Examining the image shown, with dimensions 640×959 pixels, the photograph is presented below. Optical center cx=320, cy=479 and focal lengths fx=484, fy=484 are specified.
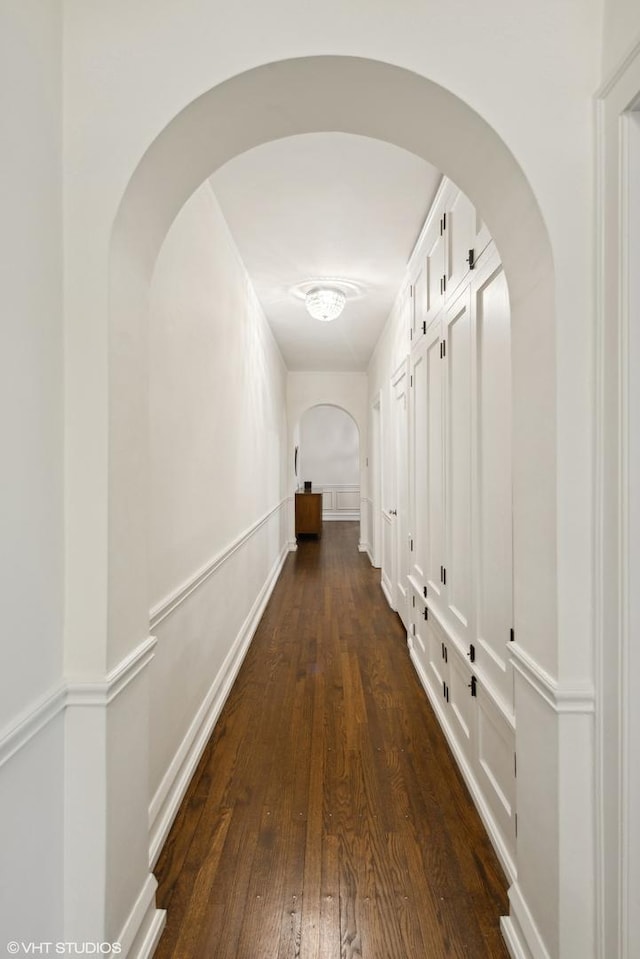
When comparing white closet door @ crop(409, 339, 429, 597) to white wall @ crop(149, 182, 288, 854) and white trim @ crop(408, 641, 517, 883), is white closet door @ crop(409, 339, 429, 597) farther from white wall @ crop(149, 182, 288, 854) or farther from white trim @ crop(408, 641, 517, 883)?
white wall @ crop(149, 182, 288, 854)

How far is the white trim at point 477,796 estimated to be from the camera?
60.7 inches

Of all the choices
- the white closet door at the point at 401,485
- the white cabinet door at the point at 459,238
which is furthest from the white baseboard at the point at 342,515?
the white cabinet door at the point at 459,238

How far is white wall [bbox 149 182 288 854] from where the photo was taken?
1.75m

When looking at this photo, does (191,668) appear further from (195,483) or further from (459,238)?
(459,238)

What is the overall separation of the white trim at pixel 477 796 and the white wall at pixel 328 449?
8.70 metres

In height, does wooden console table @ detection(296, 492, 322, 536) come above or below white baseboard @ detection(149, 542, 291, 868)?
above

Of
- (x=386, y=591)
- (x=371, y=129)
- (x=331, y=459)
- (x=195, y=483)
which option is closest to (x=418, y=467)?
(x=195, y=483)

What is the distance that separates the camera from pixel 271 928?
1.39 m

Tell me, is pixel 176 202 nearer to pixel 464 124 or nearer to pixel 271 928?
pixel 464 124

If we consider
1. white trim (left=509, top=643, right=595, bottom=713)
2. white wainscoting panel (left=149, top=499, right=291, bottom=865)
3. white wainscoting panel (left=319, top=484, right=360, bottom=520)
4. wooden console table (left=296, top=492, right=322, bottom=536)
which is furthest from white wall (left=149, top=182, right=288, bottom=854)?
white wainscoting panel (left=319, top=484, right=360, bottom=520)

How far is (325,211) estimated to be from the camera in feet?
8.98

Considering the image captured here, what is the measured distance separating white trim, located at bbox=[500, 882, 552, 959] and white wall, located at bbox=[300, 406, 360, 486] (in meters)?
10.1

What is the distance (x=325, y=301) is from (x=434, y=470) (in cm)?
193

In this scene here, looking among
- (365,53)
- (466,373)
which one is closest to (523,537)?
(466,373)
